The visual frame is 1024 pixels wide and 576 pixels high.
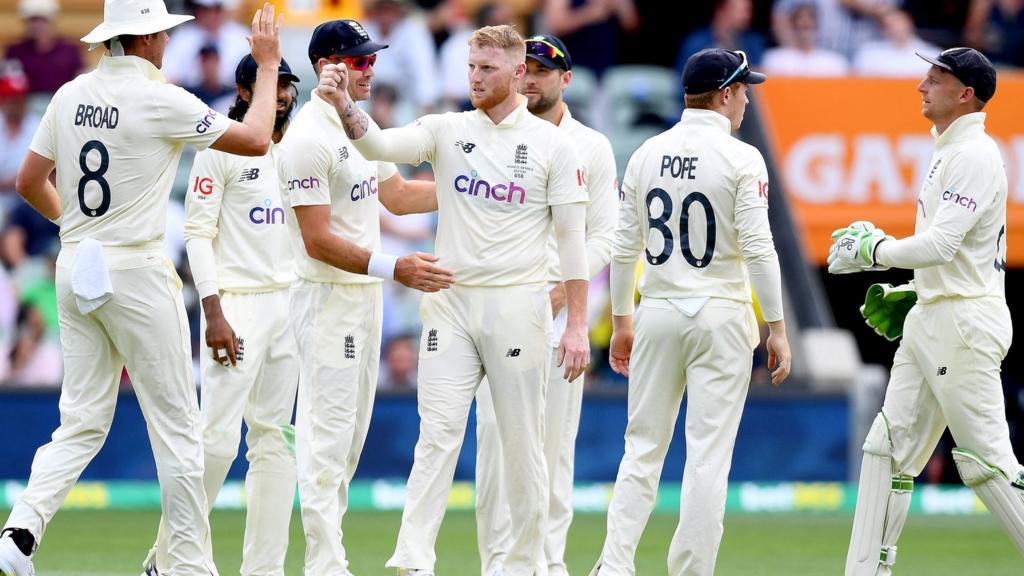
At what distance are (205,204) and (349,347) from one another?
4.00 feet

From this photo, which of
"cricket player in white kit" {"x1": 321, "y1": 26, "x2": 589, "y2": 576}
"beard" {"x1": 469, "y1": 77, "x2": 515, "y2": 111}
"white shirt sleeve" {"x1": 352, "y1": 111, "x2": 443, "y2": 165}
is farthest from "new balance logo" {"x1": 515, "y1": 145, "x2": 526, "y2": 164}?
"white shirt sleeve" {"x1": 352, "y1": 111, "x2": 443, "y2": 165}

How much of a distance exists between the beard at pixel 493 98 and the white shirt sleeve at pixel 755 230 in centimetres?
108

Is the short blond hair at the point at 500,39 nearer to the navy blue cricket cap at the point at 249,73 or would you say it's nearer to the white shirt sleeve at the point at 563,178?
the white shirt sleeve at the point at 563,178

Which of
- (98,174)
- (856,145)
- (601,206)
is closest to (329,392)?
(98,174)

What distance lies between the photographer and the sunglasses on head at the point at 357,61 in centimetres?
717

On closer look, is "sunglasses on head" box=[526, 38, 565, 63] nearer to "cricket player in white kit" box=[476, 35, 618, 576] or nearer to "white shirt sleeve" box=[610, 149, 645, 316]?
"cricket player in white kit" box=[476, 35, 618, 576]

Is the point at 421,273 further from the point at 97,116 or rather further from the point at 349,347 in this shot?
the point at 97,116

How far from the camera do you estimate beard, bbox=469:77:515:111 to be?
700 cm

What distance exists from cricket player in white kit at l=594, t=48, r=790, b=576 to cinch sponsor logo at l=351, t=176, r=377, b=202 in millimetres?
1212

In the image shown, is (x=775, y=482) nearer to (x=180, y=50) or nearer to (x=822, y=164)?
(x=822, y=164)

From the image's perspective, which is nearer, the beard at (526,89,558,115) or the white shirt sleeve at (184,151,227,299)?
the white shirt sleeve at (184,151,227,299)

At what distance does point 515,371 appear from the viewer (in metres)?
6.96

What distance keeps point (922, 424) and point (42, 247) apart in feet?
29.5

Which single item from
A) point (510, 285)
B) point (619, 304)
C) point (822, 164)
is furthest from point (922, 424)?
point (822, 164)
